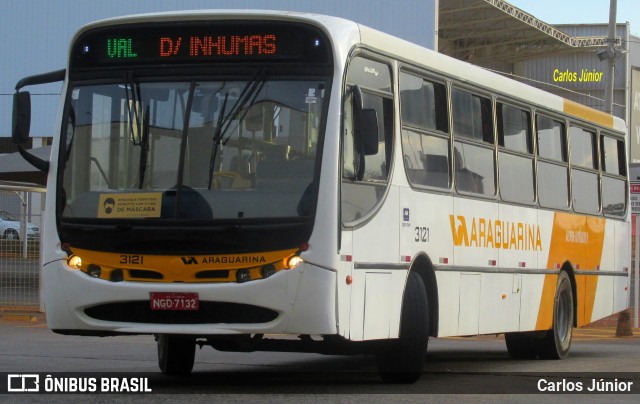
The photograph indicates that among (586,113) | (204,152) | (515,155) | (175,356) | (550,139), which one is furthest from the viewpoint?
(586,113)

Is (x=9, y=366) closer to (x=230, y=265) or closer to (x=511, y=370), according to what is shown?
(x=230, y=265)

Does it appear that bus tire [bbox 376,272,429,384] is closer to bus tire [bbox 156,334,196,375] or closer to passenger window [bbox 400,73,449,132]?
passenger window [bbox 400,73,449,132]

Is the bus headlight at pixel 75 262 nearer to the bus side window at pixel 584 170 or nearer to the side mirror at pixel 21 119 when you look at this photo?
the side mirror at pixel 21 119

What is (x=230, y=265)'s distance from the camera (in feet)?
34.3

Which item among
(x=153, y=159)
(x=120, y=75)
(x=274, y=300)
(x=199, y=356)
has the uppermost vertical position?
(x=120, y=75)

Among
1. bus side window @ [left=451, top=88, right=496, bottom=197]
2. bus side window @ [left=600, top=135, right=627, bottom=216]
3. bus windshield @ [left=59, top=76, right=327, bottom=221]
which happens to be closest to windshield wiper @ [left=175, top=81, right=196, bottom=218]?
bus windshield @ [left=59, top=76, right=327, bottom=221]

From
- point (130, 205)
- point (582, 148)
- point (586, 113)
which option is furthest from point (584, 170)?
point (130, 205)

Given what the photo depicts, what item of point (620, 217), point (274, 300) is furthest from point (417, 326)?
point (620, 217)

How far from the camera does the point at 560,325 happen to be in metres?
17.1

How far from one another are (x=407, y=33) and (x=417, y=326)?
Answer: 39.3 metres

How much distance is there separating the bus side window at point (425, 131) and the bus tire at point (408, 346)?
1.10 metres

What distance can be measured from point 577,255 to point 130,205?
8.45 meters

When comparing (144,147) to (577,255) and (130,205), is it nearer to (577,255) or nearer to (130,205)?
(130,205)

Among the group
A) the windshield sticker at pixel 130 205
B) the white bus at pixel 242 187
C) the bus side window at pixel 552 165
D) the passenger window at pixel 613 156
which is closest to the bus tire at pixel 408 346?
the white bus at pixel 242 187
